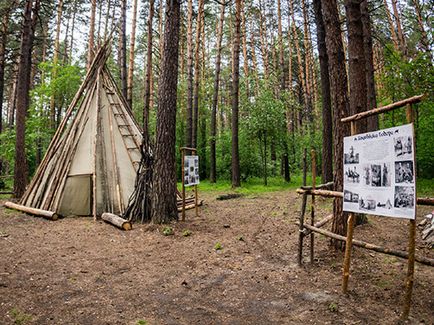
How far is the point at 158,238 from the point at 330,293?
362cm

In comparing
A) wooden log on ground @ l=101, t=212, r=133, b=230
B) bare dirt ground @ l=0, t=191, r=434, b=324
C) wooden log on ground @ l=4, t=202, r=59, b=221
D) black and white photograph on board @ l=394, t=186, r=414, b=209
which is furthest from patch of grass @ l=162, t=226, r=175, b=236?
black and white photograph on board @ l=394, t=186, r=414, b=209

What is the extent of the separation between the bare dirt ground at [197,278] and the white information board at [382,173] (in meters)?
1.10

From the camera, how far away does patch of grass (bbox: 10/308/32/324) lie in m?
2.95

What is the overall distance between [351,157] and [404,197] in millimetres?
822

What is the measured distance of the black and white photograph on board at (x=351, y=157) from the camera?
341 centimetres

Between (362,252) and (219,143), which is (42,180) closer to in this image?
(362,252)

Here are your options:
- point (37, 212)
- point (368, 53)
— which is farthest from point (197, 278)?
point (368, 53)

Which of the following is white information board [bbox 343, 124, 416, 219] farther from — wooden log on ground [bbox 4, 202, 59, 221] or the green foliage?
the green foliage

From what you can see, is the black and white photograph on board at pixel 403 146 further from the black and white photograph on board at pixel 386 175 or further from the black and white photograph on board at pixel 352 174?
the black and white photograph on board at pixel 352 174

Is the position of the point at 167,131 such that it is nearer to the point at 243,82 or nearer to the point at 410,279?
the point at 410,279

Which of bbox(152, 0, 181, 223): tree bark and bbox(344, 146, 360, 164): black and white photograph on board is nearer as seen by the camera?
bbox(344, 146, 360, 164): black and white photograph on board

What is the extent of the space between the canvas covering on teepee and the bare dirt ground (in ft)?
5.02

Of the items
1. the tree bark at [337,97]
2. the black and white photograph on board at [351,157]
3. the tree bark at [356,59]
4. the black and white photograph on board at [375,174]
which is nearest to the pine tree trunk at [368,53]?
the tree bark at [356,59]

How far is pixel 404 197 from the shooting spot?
2.80 meters
